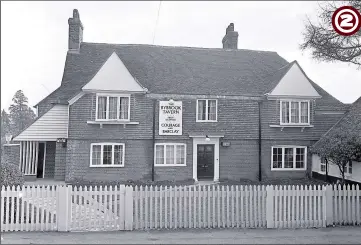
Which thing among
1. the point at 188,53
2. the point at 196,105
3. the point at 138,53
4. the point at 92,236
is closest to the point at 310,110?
the point at 196,105

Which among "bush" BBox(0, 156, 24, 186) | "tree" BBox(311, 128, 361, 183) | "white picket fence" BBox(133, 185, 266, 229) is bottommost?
"white picket fence" BBox(133, 185, 266, 229)

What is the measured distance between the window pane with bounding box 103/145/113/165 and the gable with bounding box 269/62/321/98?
1089cm

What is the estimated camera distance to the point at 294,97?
2242cm

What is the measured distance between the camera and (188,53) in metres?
26.8

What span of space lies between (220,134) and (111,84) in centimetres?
734

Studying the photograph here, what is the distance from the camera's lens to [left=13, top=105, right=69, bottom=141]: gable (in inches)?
857

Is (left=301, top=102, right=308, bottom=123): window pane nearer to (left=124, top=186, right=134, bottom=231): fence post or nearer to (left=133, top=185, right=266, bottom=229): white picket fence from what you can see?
(left=133, top=185, right=266, bottom=229): white picket fence

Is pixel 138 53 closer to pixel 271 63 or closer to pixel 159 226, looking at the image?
pixel 271 63

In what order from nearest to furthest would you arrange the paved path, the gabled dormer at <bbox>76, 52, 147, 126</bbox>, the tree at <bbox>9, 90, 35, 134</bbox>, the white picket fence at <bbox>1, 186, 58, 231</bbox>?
the paved path → the white picket fence at <bbox>1, 186, 58, 231</bbox> → the gabled dormer at <bbox>76, 52, 147, 126</bbox> → the tree at <bbox>9, 90, 35, 134</bbox>

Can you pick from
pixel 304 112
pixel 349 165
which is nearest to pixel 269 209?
pixel 349 165

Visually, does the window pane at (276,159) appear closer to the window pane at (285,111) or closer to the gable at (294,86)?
the window pane at (285,111)

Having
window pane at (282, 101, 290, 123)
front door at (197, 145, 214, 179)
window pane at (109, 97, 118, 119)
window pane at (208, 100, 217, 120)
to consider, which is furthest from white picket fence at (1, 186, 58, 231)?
window pane at (282, 101, 290, 123)

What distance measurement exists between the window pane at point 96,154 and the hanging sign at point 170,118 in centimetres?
388

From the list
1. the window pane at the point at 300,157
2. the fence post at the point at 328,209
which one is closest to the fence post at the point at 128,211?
the fence post at the point at 328,209
